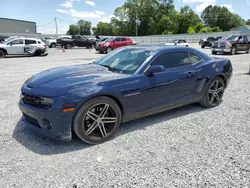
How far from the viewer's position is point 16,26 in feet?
189

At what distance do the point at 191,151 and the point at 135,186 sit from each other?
1.10m

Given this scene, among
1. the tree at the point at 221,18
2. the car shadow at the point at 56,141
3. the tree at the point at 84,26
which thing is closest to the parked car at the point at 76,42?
the car shadow at the point at 56,141

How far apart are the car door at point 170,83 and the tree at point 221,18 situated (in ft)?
358

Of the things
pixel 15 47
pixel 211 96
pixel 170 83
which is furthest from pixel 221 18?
pixel 170 83

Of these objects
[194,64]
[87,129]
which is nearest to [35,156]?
[87,129]

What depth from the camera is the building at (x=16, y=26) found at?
53.8 metres

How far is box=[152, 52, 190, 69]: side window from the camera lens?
12.6 ft

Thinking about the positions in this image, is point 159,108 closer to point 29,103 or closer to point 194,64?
point 194,64

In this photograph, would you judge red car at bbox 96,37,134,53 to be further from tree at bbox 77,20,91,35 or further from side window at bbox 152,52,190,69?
tree at bbox 77,20,91,35

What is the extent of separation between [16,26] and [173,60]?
64.5m

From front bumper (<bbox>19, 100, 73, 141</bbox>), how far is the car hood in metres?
0.37

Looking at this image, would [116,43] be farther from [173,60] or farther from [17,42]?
[173,60]

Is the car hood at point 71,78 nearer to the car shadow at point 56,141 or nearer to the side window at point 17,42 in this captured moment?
the car shadow at point 56,141

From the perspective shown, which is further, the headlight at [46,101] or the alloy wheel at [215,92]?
the alloy wheel at [215,92]
